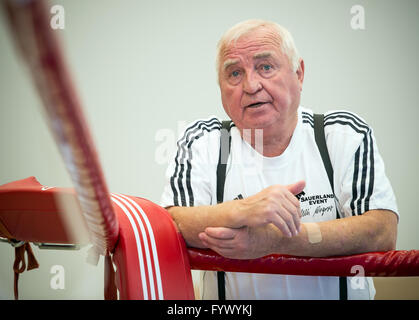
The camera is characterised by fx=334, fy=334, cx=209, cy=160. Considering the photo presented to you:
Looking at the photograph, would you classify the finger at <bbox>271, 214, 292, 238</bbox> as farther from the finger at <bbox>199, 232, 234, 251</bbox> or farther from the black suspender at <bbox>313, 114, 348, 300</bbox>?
the black suspender at <bbox>313, 114, 348, 300</bbox>

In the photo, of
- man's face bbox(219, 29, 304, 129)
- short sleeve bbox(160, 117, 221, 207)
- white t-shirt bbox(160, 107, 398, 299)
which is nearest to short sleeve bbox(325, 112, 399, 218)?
white t-shirt bbox(160, 107, 398, 299)

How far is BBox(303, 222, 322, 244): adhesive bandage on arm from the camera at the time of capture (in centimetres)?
49

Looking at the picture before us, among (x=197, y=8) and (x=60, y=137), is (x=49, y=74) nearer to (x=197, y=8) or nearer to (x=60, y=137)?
(x=60, y=137)

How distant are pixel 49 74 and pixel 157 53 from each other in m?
1.19

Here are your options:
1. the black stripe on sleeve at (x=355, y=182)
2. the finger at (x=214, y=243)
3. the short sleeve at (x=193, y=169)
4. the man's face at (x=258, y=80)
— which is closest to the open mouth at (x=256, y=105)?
the man's face at (x=258, y=80)

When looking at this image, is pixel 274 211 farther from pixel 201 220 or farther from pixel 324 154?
pixel 324 154

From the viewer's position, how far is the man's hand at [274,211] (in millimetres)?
453

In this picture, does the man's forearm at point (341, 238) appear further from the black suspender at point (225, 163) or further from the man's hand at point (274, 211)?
the black suspender at point (225, 163)

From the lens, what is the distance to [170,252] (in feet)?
1.52

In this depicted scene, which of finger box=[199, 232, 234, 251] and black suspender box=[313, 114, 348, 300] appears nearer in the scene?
finger box=[199, 232, 234, 251]

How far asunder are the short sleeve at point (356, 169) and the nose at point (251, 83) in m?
0.17

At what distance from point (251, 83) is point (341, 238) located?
34cm
